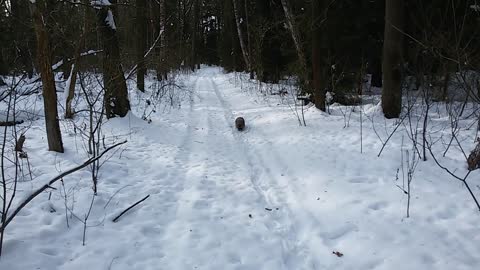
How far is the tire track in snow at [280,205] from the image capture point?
339 cm

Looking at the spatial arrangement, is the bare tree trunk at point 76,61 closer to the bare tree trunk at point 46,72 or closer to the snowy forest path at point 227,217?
the bare tree trunk at point 46,72

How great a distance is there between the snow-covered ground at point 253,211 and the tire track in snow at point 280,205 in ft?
0.05

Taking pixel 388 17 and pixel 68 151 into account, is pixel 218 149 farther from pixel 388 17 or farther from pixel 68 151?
pixel 388 17

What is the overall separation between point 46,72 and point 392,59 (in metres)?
6.69

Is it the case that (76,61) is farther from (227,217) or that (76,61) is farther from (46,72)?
(227,217)

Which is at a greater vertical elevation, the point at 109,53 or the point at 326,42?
the point at 326,42

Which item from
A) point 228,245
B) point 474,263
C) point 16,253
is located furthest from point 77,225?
point 474,263

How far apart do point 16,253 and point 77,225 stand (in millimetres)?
702

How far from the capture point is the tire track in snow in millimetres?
3391

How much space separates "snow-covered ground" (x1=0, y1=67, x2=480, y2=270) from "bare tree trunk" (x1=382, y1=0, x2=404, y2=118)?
1.33 meters

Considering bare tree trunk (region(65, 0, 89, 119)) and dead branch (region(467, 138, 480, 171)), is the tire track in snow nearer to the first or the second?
dead branch (region(467, 138, 480, 171))

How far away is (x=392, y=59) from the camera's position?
8.08 meters

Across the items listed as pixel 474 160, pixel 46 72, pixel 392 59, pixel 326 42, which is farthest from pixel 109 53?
pixel 474 160

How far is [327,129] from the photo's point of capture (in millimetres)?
7770
